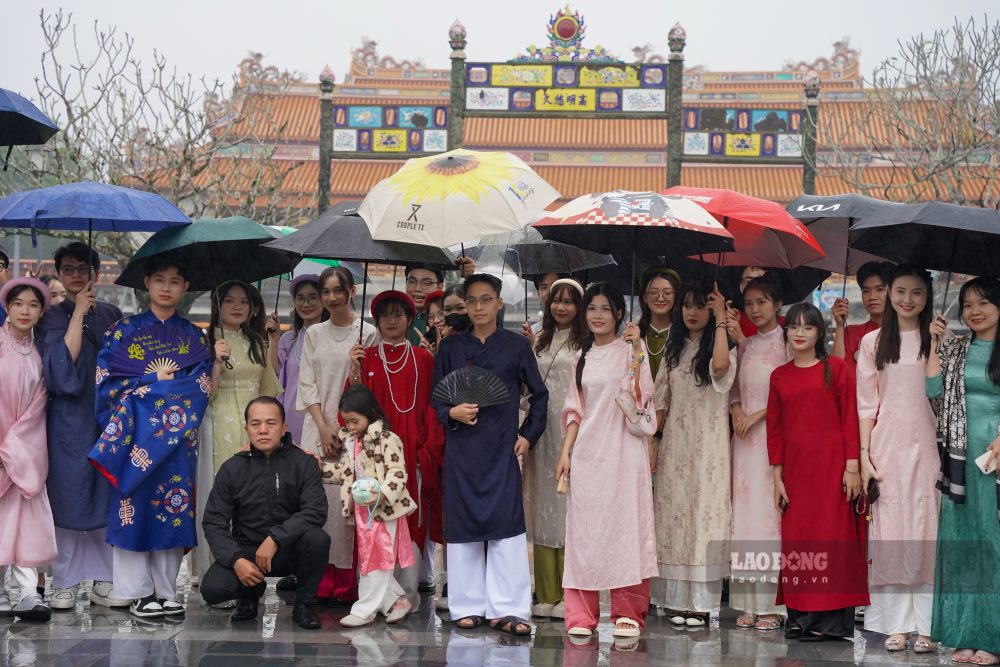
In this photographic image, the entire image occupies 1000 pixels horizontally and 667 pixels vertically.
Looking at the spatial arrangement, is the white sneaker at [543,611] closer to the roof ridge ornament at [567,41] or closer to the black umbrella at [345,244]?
the black umbrella at [345,244]

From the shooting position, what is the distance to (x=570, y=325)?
5789 mm

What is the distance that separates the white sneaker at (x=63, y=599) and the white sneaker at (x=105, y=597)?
0.47 feet

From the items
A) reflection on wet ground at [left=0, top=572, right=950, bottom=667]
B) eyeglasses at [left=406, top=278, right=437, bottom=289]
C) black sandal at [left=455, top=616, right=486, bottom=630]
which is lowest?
reflection on wet ground at [left=0, top=572, right=950, bottom=667]

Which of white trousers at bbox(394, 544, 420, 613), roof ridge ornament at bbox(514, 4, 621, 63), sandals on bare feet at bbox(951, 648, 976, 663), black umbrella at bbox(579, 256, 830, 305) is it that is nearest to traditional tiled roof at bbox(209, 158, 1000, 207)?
roof ridge ornament at bbox(514, 4, 621, 63)

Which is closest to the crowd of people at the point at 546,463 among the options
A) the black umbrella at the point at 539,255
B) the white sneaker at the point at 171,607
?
the white sneaker at the point at 171,607

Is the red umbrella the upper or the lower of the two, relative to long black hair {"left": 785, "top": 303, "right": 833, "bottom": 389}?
upper

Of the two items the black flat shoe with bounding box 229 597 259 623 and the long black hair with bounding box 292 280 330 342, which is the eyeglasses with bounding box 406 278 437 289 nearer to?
the long black hair with bounding box 292 280 330 342

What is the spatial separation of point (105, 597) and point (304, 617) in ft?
3.95

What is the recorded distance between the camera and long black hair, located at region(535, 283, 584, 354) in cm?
566

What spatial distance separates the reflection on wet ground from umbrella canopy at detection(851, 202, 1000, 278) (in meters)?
1.88

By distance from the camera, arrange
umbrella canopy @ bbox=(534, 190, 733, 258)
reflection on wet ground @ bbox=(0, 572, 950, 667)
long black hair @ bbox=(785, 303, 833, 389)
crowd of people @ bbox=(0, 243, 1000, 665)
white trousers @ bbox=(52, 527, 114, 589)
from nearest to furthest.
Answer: reflection on wet ground @ bbox=(0, 572, 950, 667) < umbrella canopy @ bbox=(534, 190, 733, 258) < crowd of people @ bbox=(0, 243, 1000, 665) < long black hair @ bbox=(785, 303, 833, 389) < white trousers @ bbox=(52, 527, 114, 589)

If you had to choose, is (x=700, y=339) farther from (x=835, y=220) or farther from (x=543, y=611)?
(x=543, y=611)

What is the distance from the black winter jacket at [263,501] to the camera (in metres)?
5.43

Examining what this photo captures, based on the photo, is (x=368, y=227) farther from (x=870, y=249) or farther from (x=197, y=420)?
(x=870, y=249)
